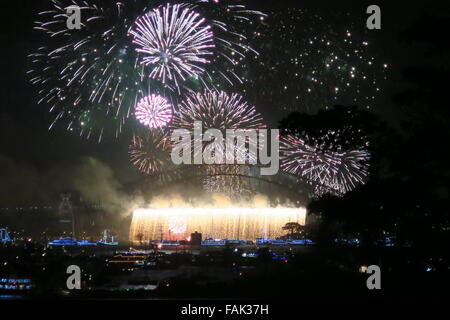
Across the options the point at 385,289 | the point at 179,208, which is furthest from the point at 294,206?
the point at 385,289

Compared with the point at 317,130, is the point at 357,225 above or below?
below

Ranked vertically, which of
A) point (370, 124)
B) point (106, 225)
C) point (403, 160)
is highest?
point (370, 124)
